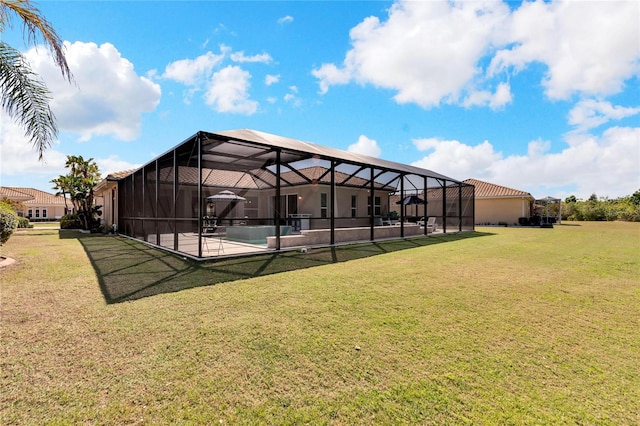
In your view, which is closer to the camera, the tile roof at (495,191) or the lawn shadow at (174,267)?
the lawn shadow at (174,267)

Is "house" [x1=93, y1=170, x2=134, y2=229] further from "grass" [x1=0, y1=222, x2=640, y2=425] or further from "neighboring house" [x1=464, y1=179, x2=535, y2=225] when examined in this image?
"neighboring house" [x1=464, y1=179, x2=535, y2=225]

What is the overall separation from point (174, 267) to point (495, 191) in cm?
2663

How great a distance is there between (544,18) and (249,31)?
8.91 metres

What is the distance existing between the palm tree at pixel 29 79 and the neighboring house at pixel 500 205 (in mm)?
27379

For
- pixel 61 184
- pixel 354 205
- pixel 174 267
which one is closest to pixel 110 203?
pixel 61 184

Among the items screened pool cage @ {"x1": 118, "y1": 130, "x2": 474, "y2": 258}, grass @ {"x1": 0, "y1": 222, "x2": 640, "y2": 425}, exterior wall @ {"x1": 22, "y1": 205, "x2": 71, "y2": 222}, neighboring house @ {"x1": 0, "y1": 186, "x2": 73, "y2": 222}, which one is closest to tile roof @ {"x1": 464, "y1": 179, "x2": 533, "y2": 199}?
screened pool cage @ {"x1": 118, "y1": 130, "x2": 474, "y2": 258}

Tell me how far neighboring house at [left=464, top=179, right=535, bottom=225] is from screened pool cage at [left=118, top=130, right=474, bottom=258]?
8.13m

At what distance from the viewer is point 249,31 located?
9.58 metres

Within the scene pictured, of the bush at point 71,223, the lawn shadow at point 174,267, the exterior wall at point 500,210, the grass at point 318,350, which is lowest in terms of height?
the grass at point 318,350

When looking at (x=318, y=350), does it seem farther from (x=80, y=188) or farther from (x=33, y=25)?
(x=80, y=188)

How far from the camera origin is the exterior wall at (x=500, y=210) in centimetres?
2444

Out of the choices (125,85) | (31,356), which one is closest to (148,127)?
(125,85)

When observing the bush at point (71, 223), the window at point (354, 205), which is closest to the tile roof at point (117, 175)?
the bush at point (71, 223)

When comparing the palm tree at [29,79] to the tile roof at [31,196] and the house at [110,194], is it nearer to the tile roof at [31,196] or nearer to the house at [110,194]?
the house at [110,194]
